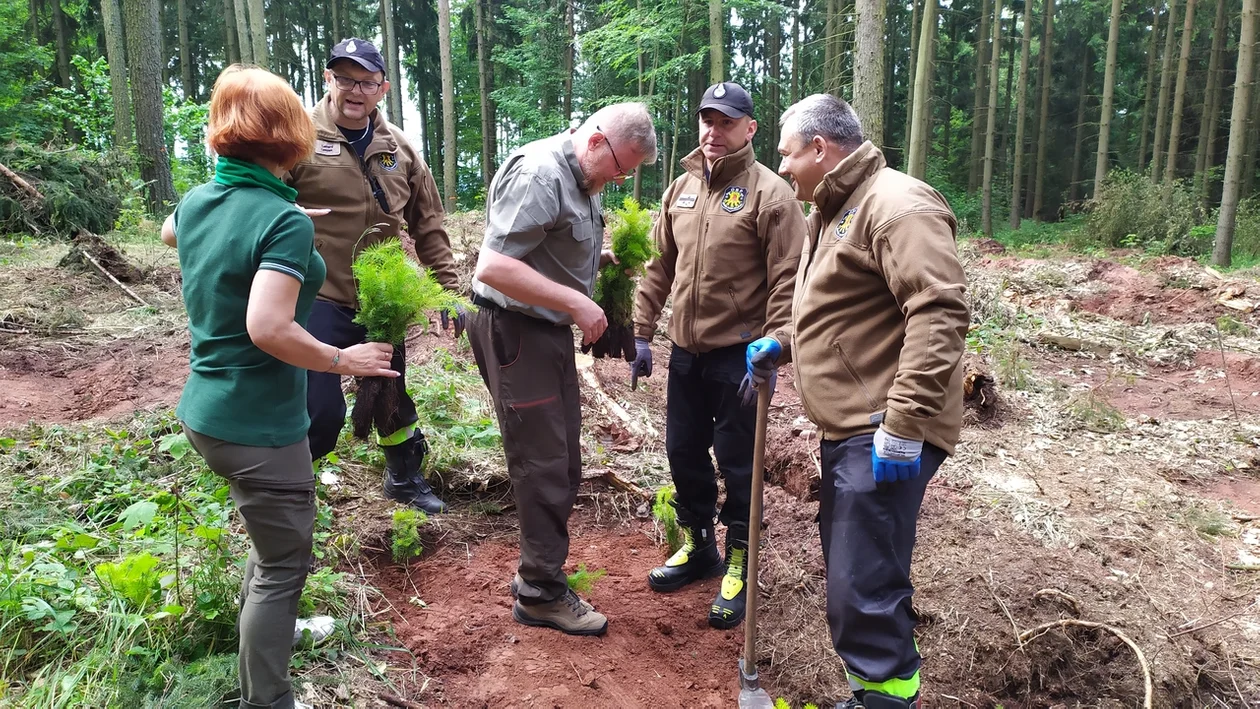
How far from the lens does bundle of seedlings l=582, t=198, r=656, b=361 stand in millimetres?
3658

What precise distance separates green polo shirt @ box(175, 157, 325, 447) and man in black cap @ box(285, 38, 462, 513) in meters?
1.34

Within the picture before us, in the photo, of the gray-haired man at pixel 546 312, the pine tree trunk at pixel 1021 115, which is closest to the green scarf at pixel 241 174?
the gray-haired man at pixel 546 312

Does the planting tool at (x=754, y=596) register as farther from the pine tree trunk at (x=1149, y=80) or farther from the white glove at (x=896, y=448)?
the pine tree trunk at (x=1149, y=80)

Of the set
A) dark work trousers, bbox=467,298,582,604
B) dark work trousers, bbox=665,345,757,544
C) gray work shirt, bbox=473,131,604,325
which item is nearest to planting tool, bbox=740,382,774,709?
dark work trousers, bbox=665,345,757,544

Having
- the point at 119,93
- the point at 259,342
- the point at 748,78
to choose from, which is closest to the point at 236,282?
the point at 259,342

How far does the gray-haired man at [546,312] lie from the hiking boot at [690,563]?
55cm

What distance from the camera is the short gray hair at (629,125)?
289cm

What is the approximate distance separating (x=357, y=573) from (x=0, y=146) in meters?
12.2

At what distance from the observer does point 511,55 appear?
88.4 ft

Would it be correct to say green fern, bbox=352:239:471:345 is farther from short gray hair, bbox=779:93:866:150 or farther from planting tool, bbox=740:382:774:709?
short gray hair, bbox=779:93:866:150

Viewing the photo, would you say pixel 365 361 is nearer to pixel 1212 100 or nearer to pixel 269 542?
pixel 269 542

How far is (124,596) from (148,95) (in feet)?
39.0

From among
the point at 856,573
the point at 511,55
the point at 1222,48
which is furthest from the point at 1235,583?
the point at 511,55

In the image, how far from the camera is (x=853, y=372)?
8.20ft
